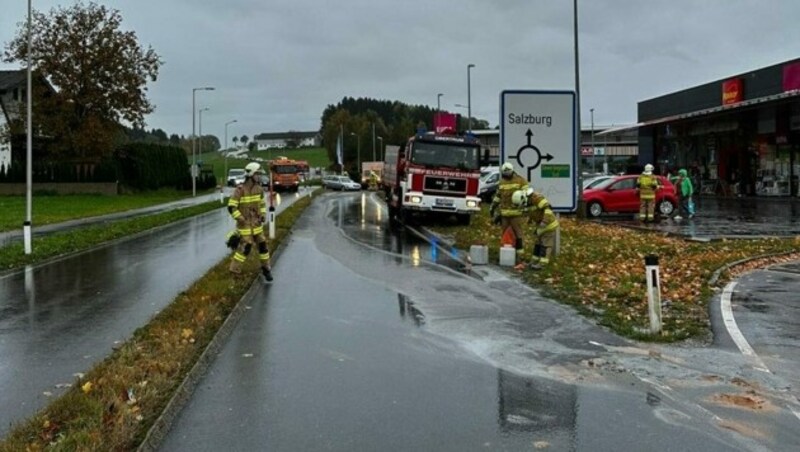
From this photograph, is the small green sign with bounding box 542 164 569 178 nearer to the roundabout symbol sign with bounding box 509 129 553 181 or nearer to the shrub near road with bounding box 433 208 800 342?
the roundabout symbol sign with bounding box 509 129 553 181

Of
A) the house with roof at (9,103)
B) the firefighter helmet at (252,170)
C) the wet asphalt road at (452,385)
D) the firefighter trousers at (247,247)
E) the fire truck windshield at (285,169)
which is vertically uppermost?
the house with roof at (9,103)

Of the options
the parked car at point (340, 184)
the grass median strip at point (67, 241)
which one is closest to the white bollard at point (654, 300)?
the grass median strip at point (67, 241)

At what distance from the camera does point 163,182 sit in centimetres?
6353

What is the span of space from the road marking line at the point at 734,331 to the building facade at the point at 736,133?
2641 cm

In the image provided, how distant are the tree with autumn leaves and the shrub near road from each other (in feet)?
132

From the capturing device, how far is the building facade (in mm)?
37969

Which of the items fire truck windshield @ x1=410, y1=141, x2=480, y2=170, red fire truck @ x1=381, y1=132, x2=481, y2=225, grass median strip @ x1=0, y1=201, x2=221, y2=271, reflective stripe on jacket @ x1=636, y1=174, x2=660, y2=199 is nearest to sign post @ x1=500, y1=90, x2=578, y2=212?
red fire truck @ x1=381, y1=132, x2=481, y2=225

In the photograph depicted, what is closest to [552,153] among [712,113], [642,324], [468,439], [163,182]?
[642,324]

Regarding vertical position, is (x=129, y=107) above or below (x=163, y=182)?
above

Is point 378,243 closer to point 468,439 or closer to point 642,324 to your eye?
point 642,324

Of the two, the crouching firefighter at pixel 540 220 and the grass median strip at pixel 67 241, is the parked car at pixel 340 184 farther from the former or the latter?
the crouching firefighter at pixel 540 220

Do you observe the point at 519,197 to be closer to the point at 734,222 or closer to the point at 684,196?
the point at 734,222

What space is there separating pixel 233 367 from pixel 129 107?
5214 cm

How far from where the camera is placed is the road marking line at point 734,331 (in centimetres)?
729
